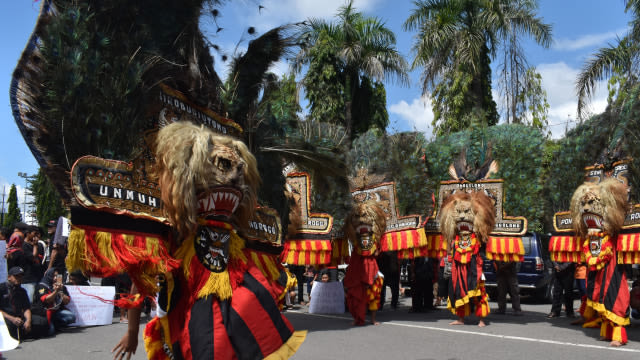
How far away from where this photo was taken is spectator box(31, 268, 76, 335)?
8047mm

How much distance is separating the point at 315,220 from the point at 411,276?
3.88 m

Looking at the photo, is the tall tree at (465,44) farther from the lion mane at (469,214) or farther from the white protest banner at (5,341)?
the white protest banner at (5,341)

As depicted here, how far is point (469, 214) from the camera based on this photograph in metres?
8.75

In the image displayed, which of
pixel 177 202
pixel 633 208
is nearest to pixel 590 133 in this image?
pixel 633 208

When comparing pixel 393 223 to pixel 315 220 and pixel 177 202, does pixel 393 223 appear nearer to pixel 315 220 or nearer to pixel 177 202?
pixel 315 220

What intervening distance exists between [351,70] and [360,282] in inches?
632

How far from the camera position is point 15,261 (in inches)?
322

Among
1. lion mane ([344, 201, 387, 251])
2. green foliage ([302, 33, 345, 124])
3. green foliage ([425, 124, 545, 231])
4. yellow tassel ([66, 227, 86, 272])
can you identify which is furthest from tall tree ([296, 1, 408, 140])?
yellow tassel ([66, 227, 86, 272])

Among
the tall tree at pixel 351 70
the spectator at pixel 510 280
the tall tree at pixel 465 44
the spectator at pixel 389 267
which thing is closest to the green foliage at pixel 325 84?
the tall tree at pixel 351 70

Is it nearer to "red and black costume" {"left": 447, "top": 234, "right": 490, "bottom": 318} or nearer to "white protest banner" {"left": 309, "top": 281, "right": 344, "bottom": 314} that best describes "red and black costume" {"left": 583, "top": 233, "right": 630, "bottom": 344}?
"red and black costume" {"left": 447, "top": 234, "right": 490, "bottom": 318}

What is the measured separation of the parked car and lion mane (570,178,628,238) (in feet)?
18.3

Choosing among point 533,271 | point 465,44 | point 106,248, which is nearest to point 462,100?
point 465,44

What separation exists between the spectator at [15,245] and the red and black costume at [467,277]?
6.83 metres

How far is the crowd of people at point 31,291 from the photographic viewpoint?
7.34 metres
